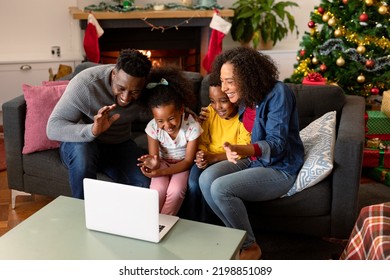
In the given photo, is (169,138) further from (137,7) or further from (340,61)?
(137,7)

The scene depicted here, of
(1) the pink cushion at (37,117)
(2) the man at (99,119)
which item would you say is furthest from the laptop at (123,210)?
(1) the pink cushion at (37,117)

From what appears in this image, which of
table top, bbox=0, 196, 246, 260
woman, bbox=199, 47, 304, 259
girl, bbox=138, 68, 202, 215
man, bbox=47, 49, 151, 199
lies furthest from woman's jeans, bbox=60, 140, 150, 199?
table top, bbox=0, 196, 246, 260

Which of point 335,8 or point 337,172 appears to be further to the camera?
point 335,8

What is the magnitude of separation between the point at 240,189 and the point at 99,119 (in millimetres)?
635

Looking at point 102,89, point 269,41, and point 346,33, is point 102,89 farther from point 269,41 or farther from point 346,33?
point 269,41

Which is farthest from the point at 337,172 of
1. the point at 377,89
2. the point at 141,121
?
the point at 377,89

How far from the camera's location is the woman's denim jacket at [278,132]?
6.71 feet

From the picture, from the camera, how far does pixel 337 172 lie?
7.07 feet

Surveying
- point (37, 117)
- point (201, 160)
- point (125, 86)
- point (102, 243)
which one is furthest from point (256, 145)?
point (37, 117)

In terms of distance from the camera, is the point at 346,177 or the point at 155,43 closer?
the point at 346,177

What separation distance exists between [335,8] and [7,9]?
8.19 ft

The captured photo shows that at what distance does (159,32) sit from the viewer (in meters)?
4.40

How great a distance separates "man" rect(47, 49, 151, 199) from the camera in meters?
2.15

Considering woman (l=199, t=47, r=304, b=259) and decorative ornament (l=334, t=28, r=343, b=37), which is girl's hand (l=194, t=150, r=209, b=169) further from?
decorative ornament (l=334, t=28, r=343, b=37)
